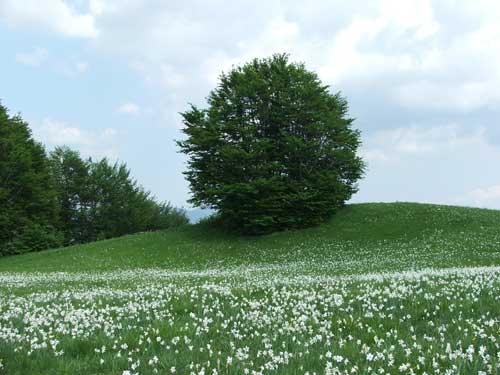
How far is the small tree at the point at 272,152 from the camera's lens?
156ft

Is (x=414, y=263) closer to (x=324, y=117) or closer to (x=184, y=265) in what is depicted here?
(x=184, y=265)

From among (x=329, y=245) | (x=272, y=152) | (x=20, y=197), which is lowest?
(x=329, y=245)

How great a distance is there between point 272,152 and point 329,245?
1226 cm

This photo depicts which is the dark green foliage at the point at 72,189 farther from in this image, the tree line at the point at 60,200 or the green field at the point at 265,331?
the green field at the point at 265,331

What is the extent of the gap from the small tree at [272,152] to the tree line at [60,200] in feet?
68.2

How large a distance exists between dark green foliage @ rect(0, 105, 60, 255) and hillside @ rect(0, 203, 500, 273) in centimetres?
733

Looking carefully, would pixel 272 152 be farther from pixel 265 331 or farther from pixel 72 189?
pixel 72 189

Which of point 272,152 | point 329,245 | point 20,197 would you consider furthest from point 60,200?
point 329,245

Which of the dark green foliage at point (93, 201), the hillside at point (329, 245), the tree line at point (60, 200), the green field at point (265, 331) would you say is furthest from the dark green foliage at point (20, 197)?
the green field at point (265, 331)

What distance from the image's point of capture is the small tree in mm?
47594

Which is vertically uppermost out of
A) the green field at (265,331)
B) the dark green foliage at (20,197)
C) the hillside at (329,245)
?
the dark green foliage at (20,197)

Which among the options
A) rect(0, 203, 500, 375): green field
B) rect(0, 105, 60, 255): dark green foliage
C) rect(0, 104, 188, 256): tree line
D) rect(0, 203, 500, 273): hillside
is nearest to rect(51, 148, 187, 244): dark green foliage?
rect(0, 104, 188, 256): tree line

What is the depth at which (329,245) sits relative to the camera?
42.0 meters

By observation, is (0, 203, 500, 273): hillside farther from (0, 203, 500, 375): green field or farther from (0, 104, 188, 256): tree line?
(0, 203, 500, 375): green field
